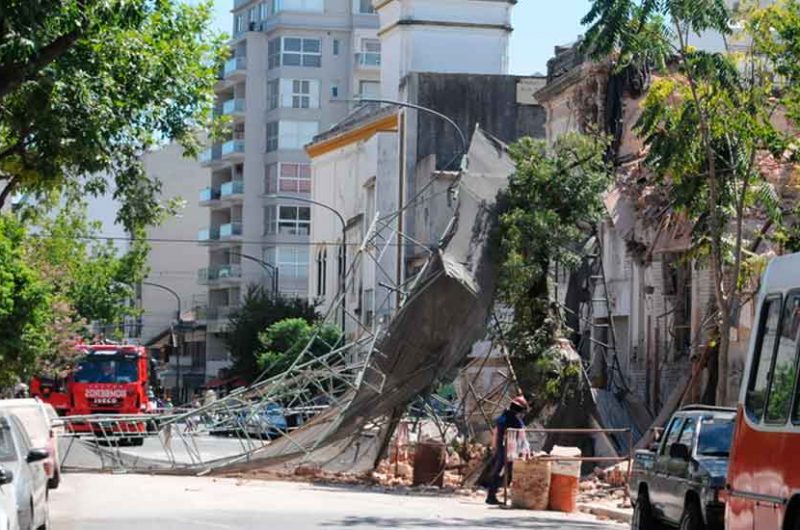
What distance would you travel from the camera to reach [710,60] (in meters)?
27.9

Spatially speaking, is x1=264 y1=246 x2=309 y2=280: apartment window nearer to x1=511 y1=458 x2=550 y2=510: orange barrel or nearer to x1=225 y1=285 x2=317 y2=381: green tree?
x1=225 y1=285 x2=317 y2=381: green tree

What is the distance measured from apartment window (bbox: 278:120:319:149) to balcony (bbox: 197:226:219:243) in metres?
8.92

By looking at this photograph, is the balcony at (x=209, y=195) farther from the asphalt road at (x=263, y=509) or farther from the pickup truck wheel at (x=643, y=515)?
the pickup truck wheel at (x=643, y=515)

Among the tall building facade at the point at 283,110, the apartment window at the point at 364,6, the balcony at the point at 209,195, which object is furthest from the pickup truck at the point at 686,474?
the balcony at the point at 209,195

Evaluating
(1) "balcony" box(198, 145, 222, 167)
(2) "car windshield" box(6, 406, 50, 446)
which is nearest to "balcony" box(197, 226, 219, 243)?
(1) "balcony" box(198, 145, 222, 167)

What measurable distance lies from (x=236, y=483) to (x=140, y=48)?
1171 cm

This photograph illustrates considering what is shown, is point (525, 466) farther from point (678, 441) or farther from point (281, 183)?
point (281, 183)

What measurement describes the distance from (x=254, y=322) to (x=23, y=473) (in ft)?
234

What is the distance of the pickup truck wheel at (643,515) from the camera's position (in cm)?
2164

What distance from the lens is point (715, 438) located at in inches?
805

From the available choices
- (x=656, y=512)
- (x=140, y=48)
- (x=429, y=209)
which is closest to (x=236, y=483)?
(x=140, y=48)

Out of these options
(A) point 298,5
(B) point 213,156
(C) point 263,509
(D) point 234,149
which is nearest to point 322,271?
(D) point 234,149

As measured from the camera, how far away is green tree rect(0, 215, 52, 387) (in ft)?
157

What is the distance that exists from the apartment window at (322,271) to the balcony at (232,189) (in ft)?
68.7
